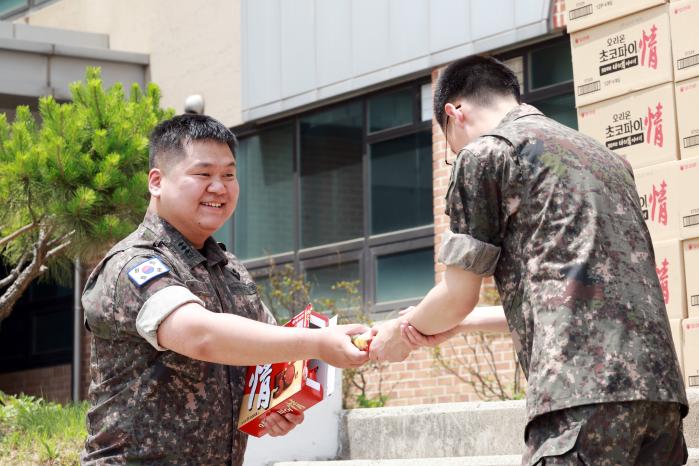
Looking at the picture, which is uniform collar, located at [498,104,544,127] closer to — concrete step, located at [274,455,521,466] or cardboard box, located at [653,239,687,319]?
concrete step, located at [274,455,521,466]

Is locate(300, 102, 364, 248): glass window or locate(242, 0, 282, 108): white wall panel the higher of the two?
locate(242, 0, 282, 108): white wall panel

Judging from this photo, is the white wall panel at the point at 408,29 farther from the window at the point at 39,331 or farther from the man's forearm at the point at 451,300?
the man's forearm at the point at 451,300

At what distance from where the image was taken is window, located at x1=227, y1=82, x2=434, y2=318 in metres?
11.5

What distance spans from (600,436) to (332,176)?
30.6ft

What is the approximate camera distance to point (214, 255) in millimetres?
3992

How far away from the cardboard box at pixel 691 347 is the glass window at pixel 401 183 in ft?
16.9

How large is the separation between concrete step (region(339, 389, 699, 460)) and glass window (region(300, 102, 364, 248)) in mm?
4592

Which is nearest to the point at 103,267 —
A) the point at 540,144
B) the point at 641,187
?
the point at 540,144

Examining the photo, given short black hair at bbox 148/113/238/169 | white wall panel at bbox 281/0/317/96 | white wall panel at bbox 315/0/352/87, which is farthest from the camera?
white wall panel at bbox 281/0/317/96

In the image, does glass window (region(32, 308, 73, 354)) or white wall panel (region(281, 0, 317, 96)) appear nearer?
white wall panel (region(281, 0, 317, 96))

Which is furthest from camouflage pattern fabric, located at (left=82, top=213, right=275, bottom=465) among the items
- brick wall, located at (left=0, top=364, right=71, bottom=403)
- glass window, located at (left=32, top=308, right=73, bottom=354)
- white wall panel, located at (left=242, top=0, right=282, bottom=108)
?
glass window, located at (left=32, top=308, right=73, bottom=354)

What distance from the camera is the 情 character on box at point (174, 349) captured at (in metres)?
3.53

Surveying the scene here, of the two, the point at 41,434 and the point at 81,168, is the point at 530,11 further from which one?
the point at 41,434

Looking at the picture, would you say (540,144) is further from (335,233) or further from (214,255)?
(335,233)
